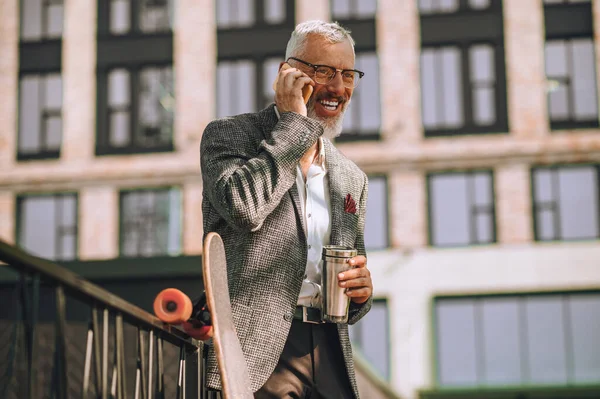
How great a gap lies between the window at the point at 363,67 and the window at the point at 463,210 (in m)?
2.28

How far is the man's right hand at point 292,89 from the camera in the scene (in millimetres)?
2678

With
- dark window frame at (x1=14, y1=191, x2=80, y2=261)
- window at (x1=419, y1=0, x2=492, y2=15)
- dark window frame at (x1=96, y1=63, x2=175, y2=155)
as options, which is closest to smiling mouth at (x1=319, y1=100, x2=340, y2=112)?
window at (x1=419, y1=0, x2=492, y2=15)

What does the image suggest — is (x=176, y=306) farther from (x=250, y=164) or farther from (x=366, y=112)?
(x=366, y=112)

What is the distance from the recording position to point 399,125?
24922mm

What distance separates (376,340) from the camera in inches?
933

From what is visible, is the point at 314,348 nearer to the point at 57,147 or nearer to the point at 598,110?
the point at 598,110

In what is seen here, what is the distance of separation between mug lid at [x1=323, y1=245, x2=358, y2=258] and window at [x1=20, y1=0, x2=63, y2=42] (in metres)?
25.7

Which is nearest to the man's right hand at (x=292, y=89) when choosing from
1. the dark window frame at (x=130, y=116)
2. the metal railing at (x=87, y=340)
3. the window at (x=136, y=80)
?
the metal railing at (x=87, y=340)

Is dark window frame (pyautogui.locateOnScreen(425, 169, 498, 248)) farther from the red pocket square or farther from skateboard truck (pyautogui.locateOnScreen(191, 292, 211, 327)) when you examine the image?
skateboard truck (pyautogui.locateOnScreen(191, 292, 211, 327))

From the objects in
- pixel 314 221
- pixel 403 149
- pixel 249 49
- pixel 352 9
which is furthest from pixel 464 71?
pixel 314 221

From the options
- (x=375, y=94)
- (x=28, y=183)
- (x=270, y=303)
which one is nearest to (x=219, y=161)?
(x=270, y=303)

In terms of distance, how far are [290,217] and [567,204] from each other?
21.9m

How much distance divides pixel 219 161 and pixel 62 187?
24.1 meters

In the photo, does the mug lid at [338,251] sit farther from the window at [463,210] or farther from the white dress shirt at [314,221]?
the window at [463,210]
